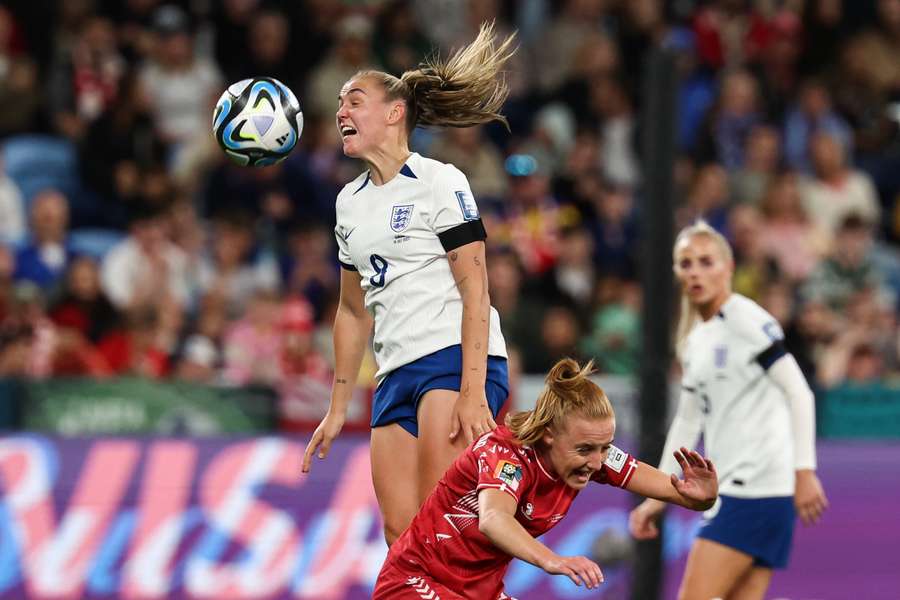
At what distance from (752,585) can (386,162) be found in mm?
2904

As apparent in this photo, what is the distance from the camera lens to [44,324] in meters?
11.2

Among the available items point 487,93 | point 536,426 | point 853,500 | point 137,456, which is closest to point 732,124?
point 853,500

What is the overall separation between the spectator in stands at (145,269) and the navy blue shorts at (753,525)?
5501 millimetres

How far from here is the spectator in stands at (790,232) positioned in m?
13.6

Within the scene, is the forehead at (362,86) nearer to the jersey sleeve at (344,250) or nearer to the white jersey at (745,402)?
Answer: the jersey sleeve at (344,250)

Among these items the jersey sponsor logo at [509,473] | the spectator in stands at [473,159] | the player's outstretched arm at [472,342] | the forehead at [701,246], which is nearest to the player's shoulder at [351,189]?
the player's outstretched arm at [472,342]

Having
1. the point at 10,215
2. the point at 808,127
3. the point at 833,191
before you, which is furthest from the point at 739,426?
the point at 808,127

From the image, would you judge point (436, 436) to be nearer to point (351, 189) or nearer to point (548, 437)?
point (548, 437)

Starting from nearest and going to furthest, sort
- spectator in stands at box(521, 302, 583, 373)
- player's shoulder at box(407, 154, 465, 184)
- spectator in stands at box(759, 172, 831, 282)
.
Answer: player's shoulder at box(407, 154, 465, 184)
spectator in stands at box(521, 302, 583, 373)
spectator in stands at box(759, 172, 831, 282)

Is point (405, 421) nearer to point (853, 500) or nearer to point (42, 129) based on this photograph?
point (853, 500)

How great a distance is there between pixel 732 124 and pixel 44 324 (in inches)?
262

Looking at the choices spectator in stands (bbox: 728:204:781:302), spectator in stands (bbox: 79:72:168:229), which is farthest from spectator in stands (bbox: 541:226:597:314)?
spectator in stands (bbox: 79:72:168:229)

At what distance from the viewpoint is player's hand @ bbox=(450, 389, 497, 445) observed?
19.7ft

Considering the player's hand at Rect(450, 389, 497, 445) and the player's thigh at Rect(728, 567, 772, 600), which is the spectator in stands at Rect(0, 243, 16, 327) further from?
the player's hand at Rect(450, 389, 497, 445)
